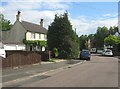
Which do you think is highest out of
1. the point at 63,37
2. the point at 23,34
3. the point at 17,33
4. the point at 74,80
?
the point at 17,33

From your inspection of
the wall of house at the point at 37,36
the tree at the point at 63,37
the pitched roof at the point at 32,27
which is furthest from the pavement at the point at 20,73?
the pitched roof at the point at 32,27

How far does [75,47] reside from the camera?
5406 centimetres

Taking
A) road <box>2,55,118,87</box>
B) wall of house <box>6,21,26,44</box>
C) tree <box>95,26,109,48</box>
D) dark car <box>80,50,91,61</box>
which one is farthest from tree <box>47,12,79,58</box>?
tree <box>95,26,109,48</box>

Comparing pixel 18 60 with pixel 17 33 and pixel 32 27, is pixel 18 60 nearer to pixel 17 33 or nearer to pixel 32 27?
pixel 17 33

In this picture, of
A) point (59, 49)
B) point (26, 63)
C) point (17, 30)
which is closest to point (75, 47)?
point (59, 49)

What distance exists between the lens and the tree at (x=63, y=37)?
53.1 m

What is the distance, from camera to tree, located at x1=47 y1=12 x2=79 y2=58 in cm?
5311

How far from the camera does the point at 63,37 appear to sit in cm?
5378

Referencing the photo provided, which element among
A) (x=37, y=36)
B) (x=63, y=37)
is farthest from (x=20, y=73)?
(x=37, y=36)

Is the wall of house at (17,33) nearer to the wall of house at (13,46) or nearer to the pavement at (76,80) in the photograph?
the wall of house at (13,46)

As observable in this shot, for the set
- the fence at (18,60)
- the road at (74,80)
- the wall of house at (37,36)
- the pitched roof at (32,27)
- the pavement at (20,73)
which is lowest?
the road at (74,80)

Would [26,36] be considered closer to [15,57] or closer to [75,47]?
[75,47]

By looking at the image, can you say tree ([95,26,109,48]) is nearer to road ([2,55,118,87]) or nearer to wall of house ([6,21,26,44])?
wall of house ([6,21,26,44])

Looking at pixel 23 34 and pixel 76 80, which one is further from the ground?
pixel 23 34
